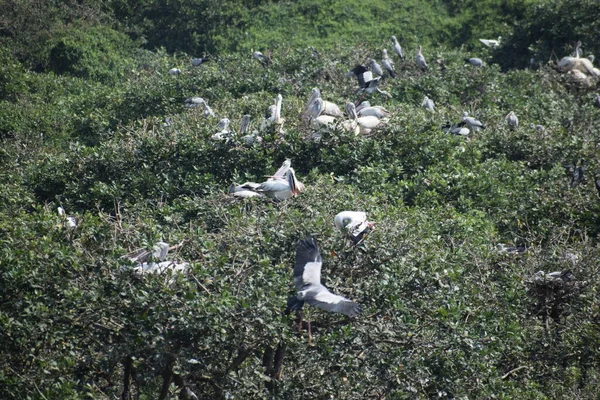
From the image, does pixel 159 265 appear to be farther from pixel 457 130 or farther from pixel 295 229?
pixel 457 130

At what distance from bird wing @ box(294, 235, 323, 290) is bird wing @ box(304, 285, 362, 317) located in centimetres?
16

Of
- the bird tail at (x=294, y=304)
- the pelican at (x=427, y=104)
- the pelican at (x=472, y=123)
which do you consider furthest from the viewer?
the pelican at (x=427, y=104)

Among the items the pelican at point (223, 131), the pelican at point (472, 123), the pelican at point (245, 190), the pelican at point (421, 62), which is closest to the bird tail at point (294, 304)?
the pelican at point (245, 190)

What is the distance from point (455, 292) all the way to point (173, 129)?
15.4 feet

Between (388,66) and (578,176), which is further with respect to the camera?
(388,66)

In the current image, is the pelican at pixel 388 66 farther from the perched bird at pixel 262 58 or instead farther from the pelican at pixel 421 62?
the perched bird at pixel 262 58

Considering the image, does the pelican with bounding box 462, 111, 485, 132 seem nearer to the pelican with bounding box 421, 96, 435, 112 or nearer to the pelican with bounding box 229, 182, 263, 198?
the pelican with bounding box 421, 96, 435, 112

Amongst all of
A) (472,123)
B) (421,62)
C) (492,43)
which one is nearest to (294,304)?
(472,123)

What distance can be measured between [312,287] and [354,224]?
3.31ft

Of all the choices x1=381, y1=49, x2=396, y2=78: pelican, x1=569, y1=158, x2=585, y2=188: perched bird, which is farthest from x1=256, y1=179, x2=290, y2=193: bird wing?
x1=381, y1=49, x2=396, y2=78: pelican

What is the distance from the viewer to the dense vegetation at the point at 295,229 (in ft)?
20.4

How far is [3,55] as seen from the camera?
54.3 feet

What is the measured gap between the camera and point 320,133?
10297 millimetres

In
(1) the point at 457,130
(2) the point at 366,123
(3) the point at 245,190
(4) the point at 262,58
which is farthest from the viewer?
(4) the point at 262,58
